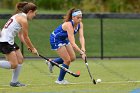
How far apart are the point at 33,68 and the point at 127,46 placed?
734cm

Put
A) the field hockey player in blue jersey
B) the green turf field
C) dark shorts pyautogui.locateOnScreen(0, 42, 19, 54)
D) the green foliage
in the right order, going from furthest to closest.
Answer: the green foliage, the field hockey player in blue jersey, dark shorts pyautogui.locateOnScreen(0, 42, 19, 54), the green turf field

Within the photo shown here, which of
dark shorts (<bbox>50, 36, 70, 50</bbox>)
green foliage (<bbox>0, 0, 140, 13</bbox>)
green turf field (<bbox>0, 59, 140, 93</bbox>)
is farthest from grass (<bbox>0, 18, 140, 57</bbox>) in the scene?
dark shorts (<bbox>50, 36, 70, 50</bbox>)

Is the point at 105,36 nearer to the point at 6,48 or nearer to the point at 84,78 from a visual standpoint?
the point at 84,78

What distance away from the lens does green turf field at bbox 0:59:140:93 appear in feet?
38.1

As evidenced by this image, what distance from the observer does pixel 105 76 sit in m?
14.6

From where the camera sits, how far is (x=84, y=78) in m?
14.2

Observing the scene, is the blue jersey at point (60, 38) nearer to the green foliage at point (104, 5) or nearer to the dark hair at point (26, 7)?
the dark hair at point (26, 7)

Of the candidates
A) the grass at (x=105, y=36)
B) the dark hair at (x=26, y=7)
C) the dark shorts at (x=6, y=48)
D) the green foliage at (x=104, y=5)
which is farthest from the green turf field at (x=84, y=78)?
the green foliage at (x=104, y=5)

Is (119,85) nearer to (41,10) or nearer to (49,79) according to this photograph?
(49,79)

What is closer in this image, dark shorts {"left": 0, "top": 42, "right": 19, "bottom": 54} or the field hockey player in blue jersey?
dark shorts {"left": 0, "top": 42, "right": 19, "bottom": 54}

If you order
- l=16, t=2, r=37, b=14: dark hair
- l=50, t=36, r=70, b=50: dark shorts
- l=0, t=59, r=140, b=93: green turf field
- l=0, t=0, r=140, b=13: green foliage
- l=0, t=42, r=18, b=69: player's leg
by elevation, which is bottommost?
l=0, t=0, r=140, b=13: green foliage

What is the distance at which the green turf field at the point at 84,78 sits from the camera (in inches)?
458

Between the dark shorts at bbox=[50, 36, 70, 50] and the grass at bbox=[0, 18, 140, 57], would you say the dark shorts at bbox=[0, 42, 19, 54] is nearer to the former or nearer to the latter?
the dark shorts at bbox=[50, 36, 70, 50]

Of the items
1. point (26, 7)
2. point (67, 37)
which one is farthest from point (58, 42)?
point (26, 7)
